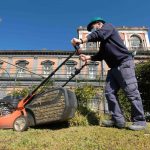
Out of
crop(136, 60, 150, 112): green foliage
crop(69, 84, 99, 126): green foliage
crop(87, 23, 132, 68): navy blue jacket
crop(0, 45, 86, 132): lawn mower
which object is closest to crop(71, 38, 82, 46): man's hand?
crop(0, 45, 86, 132): lawn mower

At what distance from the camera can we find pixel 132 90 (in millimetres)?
4582

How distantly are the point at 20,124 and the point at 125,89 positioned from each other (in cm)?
207

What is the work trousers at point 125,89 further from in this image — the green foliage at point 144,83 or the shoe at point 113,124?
the green foliage at point 144,83

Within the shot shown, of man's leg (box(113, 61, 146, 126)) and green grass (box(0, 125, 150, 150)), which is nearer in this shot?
green grass (box(0, 125, 150, 150))

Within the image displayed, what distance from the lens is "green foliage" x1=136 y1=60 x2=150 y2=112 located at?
9023 millimetres

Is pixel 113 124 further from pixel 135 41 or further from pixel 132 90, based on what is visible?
pixel 135 41

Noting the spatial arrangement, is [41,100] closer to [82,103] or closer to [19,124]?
[19,124]

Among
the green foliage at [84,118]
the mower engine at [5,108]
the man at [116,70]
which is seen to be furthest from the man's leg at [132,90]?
the mower engine at [5,108]

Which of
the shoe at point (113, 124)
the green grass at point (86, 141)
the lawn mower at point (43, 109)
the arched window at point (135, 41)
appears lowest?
the green grass at point (86, 141)

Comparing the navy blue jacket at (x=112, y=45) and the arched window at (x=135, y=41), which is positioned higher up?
the arched window at (x=135, y=41)

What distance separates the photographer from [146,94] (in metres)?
9.38

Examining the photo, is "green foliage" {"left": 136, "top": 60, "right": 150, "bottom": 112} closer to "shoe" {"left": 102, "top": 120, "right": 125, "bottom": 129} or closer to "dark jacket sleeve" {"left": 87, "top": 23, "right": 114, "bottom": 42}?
"shoe" {"left": 102, "top": 120, "right": 125, "bottom": 129}

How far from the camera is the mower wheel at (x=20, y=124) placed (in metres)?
4.90

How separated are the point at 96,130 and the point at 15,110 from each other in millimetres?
1755
